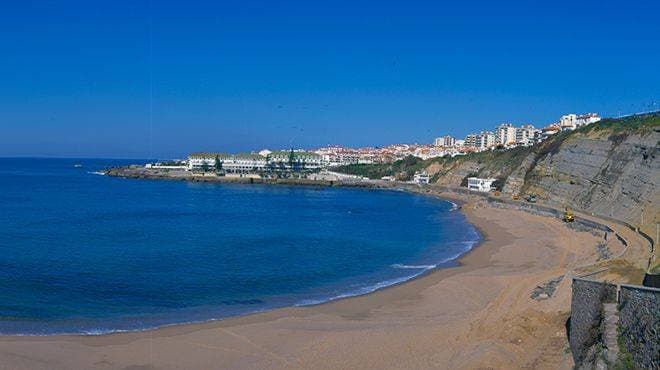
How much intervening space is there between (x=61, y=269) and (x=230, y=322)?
8.40 metres

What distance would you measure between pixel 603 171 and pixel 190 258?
82.9 ft

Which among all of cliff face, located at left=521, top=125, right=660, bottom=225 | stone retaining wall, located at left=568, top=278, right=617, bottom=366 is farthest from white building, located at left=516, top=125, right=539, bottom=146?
stone retaining wall, located at left=568, top=278, right=617, bottom=366

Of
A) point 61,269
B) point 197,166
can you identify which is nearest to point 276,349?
point 61,269

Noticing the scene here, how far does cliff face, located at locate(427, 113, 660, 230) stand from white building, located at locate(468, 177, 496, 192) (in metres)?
3.31

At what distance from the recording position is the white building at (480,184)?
5794 centimetres

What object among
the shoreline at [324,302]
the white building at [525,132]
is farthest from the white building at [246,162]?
the shoreline at [324,302]

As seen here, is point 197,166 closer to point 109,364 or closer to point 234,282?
point 234,282

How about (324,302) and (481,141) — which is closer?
(324,302)

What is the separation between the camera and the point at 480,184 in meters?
58.9

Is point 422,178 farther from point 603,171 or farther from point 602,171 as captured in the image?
point 603,171

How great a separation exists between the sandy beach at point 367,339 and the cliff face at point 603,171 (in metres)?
13.3

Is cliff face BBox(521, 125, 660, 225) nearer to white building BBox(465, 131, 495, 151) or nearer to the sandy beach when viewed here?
the sandy beach

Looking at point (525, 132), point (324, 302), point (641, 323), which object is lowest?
point (324, 302)

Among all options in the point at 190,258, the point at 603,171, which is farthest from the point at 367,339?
the point at 603,171
